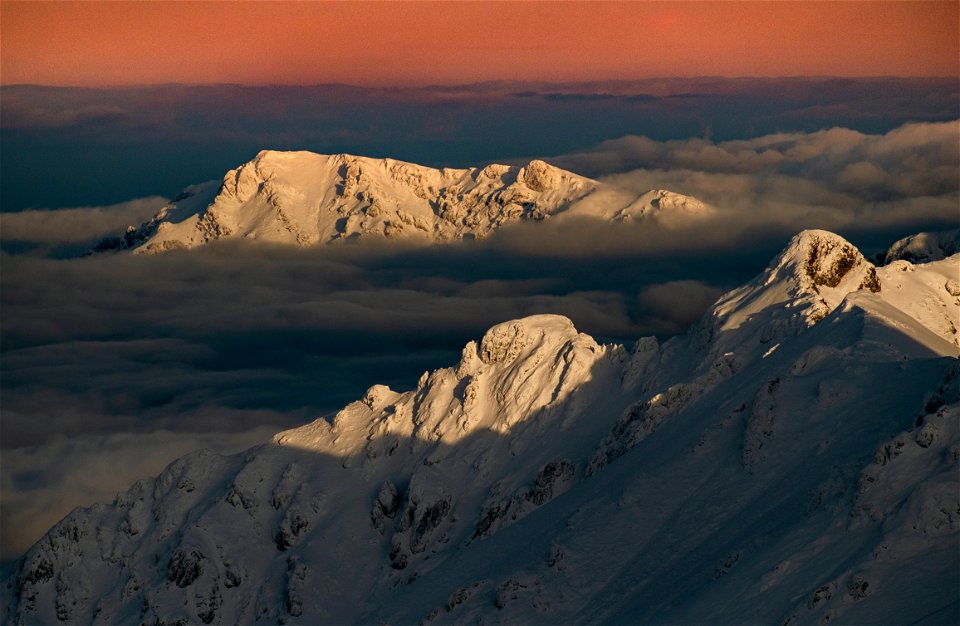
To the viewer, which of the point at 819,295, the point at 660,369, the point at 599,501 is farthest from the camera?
the point at 660,369

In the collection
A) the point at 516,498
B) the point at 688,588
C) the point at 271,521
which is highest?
the point at 688,588

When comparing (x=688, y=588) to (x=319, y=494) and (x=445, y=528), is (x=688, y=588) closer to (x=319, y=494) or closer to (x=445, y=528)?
(x=445, y=528)

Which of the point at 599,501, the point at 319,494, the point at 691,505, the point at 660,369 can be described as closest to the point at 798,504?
the point at 691,505

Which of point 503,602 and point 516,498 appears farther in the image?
point 516,498

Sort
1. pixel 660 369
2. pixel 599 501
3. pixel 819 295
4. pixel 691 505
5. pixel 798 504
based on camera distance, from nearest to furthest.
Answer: pixel 798 504, pixel 691 505, pixel 599 501, pixel 819 295, pixel 660 369

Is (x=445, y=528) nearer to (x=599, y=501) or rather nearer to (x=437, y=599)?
(x=437, y=599)

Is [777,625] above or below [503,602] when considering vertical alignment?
above

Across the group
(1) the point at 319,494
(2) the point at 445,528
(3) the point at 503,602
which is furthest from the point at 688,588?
(1) the point at 319,494
